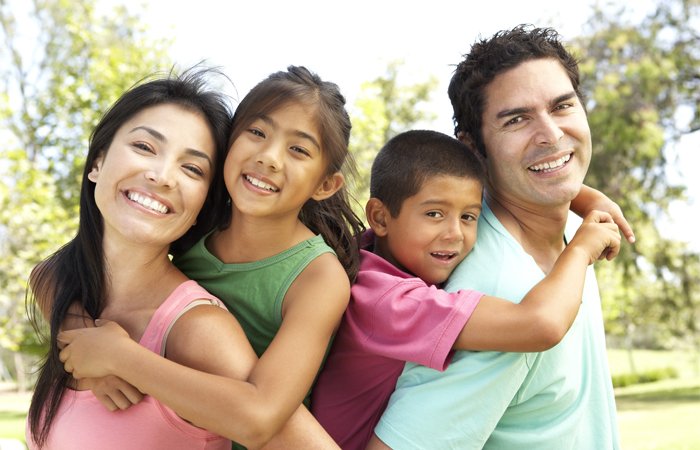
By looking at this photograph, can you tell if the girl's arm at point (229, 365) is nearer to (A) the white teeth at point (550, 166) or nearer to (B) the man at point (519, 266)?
(B) the man at point (519, 266)

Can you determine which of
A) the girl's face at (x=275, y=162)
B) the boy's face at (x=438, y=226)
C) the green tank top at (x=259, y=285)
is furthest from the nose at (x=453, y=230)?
the girl's face at (x=275, y=162)

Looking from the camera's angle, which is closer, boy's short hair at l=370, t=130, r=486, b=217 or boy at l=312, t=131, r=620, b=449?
boy at l=312, t=131, r=620, b=449

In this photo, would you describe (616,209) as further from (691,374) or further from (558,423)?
(691,374)

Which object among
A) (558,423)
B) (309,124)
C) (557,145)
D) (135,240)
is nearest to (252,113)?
(309,124)

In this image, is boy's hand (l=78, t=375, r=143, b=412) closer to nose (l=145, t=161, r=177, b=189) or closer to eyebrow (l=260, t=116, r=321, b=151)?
nose (l=145, t=161, r=177, b=189)

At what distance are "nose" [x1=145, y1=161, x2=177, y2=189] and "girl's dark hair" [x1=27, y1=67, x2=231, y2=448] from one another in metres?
0.26

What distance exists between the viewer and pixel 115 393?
6.39ft

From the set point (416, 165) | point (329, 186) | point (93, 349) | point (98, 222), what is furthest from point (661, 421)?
point (93, 349)

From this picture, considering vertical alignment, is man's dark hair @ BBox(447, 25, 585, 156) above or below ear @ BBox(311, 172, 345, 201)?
above

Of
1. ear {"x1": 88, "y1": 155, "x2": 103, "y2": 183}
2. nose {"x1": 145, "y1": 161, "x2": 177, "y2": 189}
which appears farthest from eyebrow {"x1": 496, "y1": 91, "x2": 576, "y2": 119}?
ear {"x1": 88, "y1": 155, "x2": 103, "y2": 183}

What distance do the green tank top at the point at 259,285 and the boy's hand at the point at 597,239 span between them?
1064 millimetres

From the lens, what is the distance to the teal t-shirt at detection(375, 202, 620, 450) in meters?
2.04

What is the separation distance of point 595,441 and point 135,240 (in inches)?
82.2

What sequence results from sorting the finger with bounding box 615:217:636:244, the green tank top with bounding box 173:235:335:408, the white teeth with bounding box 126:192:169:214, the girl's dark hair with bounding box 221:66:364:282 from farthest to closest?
the finger with bounding box 615:217:636:244 < the girl's dark hair with bounding box 221:66:364:282 < the green tank top with bounding box 173:235:335:408 < the white teeth with bounding box 126:192:169:214
